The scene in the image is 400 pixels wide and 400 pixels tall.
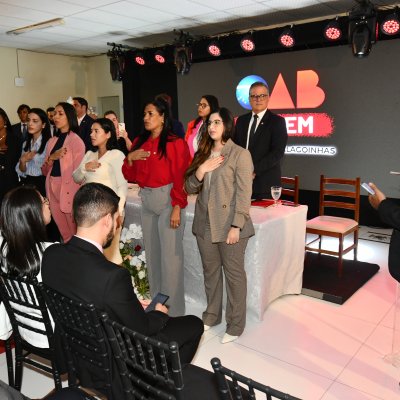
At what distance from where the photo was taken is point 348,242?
17.8ft

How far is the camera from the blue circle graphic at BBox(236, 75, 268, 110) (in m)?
6.97

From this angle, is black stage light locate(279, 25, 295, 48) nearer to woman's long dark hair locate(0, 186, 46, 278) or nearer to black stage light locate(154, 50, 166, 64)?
black stage light locate(154, 50, 166, 64)

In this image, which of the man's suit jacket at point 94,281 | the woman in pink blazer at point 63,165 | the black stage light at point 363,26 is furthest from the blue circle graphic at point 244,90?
the man's suit jacket at point 94,281

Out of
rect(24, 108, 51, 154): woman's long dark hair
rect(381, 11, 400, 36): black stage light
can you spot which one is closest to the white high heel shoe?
rect(24, 108, 51, 154): woman's long dark hair

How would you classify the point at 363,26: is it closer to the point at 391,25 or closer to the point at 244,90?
the point at 391,25

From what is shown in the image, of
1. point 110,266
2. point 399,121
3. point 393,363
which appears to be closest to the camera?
point 110,266

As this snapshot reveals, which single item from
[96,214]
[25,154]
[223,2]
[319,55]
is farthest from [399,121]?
[96,214]

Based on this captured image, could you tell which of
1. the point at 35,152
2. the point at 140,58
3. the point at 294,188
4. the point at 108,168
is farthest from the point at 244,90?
the point at 108,168

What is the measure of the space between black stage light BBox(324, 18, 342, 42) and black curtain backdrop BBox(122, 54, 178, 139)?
362 centimetres

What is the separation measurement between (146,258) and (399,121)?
4.18m

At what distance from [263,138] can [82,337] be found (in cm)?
268

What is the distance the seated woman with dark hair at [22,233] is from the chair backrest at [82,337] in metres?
Result: 0.29

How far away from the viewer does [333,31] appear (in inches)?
211

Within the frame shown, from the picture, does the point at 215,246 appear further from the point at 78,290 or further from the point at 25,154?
the point at 25,154
